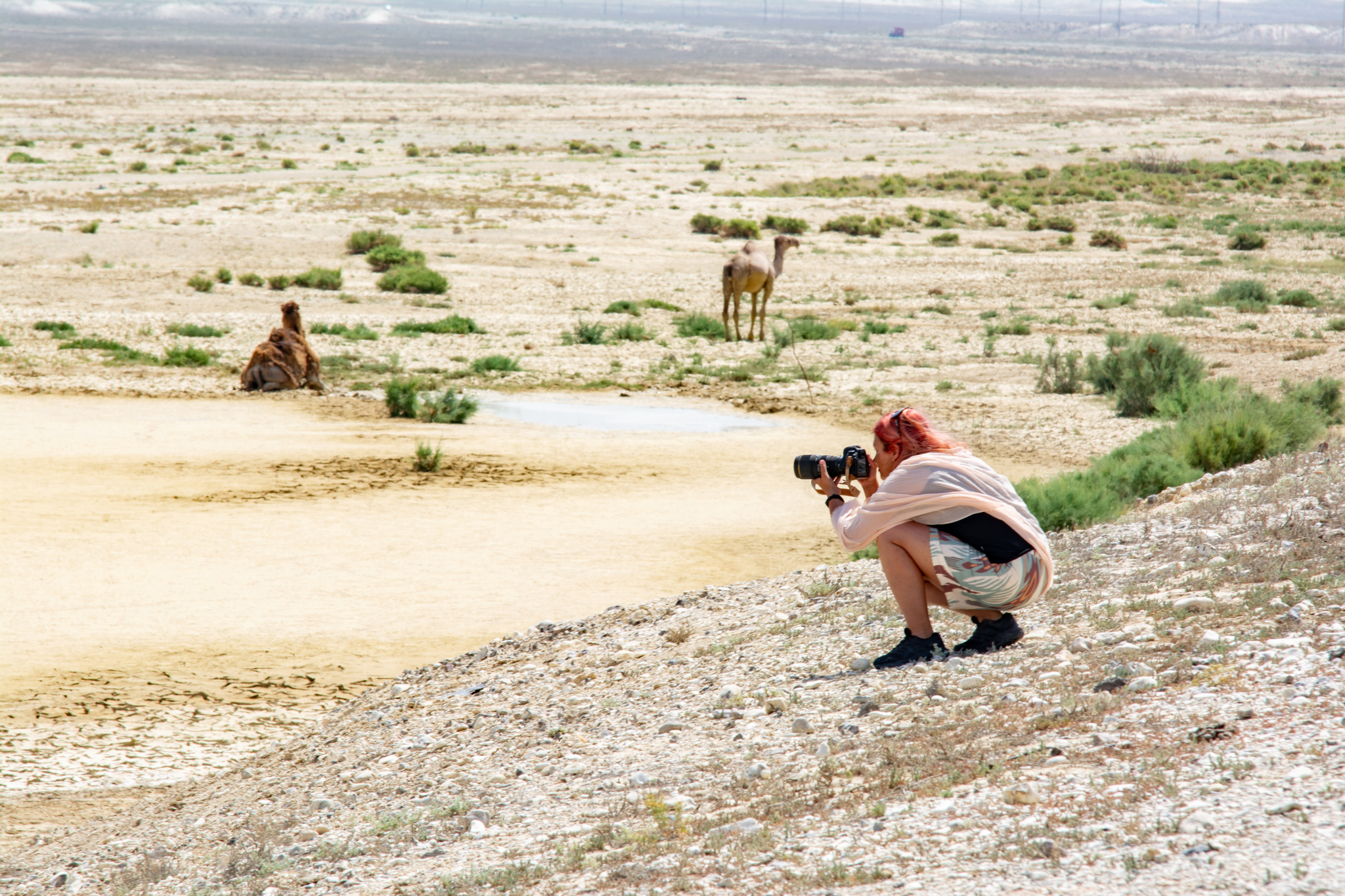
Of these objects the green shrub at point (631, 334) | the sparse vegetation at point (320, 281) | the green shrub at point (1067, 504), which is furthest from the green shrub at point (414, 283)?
the green shrub at point (1067, 504)

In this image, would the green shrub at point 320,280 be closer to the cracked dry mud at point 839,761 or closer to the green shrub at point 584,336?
the green shrub at point 584,336

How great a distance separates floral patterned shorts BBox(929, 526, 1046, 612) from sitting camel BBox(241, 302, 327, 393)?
1414cm

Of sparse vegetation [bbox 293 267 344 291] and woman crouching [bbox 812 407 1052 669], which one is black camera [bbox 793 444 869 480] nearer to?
woman crouching [bbox 812 407 1052 669]

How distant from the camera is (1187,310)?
24.5m

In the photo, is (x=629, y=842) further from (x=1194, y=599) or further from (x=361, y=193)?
(x=361, y=193)

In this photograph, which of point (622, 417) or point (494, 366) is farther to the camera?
point (494, 366)

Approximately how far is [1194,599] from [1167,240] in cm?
3094

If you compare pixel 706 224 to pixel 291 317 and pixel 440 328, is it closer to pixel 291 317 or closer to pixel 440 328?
pixel 440 328

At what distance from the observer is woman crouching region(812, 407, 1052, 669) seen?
233 inches

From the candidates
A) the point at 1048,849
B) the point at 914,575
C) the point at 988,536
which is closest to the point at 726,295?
the point at 914,575

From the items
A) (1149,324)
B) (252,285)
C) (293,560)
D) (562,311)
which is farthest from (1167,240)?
(293,560)

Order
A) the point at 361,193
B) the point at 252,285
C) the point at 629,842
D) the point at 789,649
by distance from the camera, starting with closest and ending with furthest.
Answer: the point at 629,842 < the point at 789,649 < the point at 252,285 < the point at 361,193

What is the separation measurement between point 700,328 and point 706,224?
13.4 meters

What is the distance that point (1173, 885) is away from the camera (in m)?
3.81
